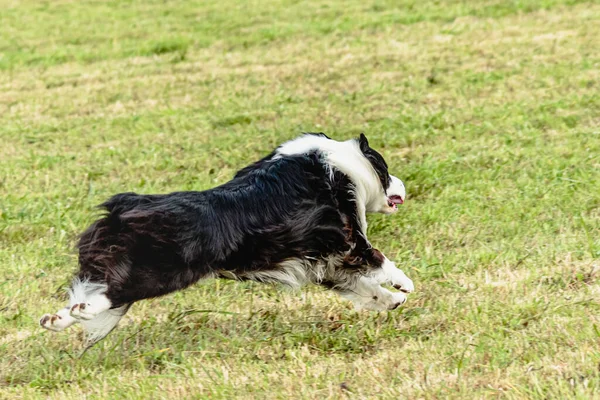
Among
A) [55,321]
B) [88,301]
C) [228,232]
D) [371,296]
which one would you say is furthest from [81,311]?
[371,296]

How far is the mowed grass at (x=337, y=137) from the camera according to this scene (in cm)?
395

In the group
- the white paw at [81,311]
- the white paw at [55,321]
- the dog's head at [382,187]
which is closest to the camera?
the white paw at [81,311]

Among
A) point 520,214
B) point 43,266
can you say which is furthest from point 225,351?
point 520,214

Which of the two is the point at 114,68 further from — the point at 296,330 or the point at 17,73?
the point at 296,330

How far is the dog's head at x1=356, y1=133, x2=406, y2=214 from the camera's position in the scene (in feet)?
16.0

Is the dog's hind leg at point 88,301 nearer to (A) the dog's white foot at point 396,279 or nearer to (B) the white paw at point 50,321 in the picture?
(B) the white paw at point 50,321

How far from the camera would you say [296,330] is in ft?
15.0

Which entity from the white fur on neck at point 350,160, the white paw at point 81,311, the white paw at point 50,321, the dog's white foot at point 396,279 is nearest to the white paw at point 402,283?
the dog's white foot at point 396,279

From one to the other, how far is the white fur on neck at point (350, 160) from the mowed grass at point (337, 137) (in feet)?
2.18

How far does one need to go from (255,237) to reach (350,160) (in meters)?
0.79

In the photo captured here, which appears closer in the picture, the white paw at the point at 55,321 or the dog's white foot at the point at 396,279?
the white paw at the point at 55,321

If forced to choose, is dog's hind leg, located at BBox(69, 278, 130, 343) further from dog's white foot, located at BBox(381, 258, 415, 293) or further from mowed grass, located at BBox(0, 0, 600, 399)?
dog's white foot, located at BBox(381, 258, 415, 293)

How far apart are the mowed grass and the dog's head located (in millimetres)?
493

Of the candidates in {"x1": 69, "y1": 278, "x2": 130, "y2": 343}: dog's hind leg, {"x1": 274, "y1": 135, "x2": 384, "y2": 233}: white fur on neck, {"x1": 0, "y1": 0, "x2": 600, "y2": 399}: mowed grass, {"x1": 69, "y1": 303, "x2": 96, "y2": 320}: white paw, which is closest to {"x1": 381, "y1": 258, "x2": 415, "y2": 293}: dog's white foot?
{"x1": 0, "y1": 0, "x2": 600, "y2": 399}: mowed grass
